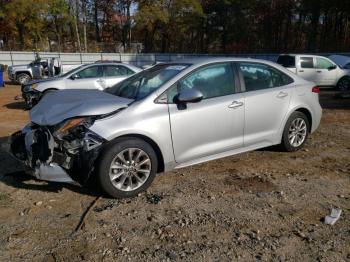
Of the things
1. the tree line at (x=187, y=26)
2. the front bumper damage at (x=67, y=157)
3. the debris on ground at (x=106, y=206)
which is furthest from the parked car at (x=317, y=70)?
the tree line at (x=187, y=26)

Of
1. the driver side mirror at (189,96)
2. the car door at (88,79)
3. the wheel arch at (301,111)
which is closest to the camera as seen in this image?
the driver side mirror at (189,96)

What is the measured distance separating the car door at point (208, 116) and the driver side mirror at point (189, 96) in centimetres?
12

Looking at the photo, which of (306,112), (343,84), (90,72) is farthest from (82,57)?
(306,112)

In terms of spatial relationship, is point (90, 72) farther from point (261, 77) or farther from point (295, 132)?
point (295, 132)

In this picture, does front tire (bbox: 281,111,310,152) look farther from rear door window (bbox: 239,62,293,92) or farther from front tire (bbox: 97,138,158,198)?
front tire (bbox: 97,138,158,198)

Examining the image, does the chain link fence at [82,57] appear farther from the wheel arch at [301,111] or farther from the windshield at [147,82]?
the windshield at [147,82]

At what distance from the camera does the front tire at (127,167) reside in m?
3.94

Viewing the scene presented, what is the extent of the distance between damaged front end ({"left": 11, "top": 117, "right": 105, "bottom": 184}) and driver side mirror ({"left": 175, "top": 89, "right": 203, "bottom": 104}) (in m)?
1.06

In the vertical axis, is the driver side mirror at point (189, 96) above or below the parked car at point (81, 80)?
above

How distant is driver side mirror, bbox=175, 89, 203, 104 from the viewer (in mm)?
4262

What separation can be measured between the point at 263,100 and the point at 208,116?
3.38ft

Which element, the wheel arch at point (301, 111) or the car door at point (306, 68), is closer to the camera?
the wheel arch at point (301, 111)

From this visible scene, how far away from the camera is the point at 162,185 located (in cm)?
455

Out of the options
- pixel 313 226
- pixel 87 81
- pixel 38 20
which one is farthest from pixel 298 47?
pixel 313 226
